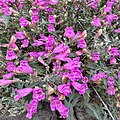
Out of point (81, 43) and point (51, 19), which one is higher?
point (51, 19)

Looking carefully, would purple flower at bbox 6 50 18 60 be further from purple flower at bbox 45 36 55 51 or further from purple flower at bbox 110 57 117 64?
purple flower at bbox 110 57 117 64

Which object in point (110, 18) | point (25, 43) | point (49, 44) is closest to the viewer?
point (49, 44)

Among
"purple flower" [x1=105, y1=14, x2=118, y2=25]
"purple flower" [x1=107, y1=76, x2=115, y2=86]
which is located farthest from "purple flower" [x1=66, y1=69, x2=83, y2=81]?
"purple flower" [x1=105, y1=14, x2=118, y2=25]

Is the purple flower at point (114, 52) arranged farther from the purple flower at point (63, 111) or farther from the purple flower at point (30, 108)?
the purple flower at point (30, 108)

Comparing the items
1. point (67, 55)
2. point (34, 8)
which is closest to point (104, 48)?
point (67, 55)

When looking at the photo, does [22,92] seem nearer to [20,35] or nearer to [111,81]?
[20,35]

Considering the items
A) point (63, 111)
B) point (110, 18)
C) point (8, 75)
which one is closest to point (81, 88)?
point (63, 111)

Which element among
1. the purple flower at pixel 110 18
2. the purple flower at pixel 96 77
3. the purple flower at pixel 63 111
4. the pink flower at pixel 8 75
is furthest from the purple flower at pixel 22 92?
the purple flower at pixel 110 18

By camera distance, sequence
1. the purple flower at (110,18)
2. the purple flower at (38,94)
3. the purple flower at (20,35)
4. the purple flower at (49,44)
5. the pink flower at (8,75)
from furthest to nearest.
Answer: the purple flower at (110,18), the purple flower at (20,35), the purple flower at (49,44), the pink flower at (8,75), the purple flower at (38,94)
